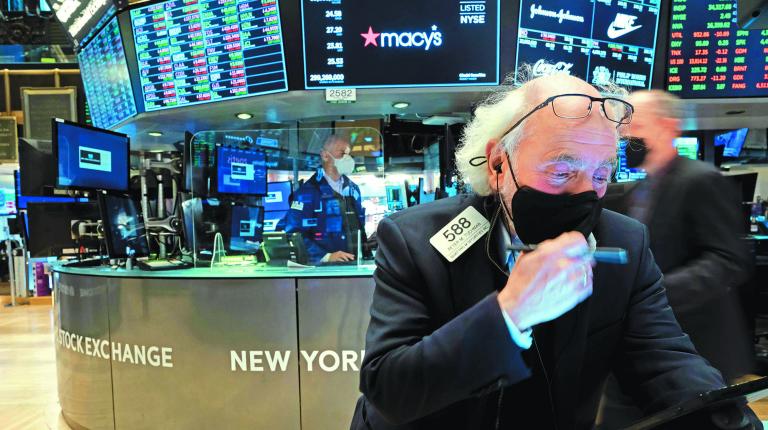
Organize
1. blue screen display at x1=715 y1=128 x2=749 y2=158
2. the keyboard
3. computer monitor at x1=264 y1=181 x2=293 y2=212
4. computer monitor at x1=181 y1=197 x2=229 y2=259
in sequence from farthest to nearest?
blue screen display at x1=715 y1=128 x2=749 y2=158 < computer monitor at x1=264 y1=181 x2=293 y2=212 < computer monitor at x1=181 y1=197 x2=229 y2=259 < the keyboard

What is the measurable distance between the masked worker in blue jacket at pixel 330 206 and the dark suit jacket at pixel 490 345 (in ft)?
7.63

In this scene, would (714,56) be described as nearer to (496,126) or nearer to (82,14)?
(496,126)

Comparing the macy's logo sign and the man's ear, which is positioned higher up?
the macy's logo sign

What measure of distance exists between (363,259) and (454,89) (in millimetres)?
1443

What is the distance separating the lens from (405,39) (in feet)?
11.0

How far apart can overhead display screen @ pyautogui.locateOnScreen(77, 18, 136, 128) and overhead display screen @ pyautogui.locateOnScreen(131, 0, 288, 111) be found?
10.2 inches

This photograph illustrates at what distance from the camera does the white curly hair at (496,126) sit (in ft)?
2.66

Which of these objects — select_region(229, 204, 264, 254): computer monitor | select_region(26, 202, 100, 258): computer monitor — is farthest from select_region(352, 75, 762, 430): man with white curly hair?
select_region(26, 202, 100, 258): computer monitor

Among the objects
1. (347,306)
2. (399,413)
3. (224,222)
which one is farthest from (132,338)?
(399,413)

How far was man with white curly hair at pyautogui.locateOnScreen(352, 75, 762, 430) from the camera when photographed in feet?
2.11

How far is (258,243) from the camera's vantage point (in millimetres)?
3285

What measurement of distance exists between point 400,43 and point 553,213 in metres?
2.93

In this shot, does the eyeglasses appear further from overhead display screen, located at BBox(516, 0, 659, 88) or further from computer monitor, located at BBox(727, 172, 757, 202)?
computer monitor, located at BBox(727, 172, 757, 202)

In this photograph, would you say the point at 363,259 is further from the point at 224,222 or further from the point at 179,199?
the point at 179,199
